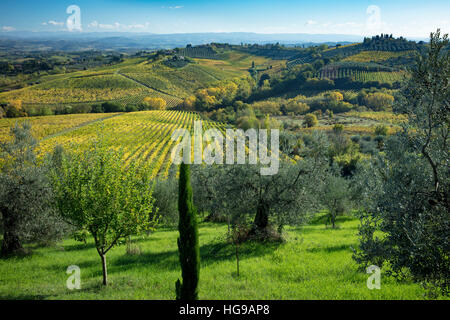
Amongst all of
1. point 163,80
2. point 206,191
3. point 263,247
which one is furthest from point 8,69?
point 263,247

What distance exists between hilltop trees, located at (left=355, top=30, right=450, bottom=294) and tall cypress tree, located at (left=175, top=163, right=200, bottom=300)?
19.0 feet

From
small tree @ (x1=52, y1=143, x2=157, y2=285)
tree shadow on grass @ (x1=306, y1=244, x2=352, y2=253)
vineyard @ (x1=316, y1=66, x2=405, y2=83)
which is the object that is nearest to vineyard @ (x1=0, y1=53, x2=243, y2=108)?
vineyard @ (x1=316, y1=66, x2=405, y2=83)

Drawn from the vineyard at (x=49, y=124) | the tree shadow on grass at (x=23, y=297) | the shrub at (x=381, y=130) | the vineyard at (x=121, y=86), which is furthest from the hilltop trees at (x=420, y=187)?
the vineyard at (x=121, y=86)

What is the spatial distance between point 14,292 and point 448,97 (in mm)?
18194

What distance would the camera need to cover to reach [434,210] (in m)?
8.13

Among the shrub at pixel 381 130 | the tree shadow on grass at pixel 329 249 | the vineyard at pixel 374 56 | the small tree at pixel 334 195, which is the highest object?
the vineyard at pixel 374 56

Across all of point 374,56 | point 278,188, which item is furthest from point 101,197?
point 374,56

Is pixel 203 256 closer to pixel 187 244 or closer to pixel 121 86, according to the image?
pixel 187 244

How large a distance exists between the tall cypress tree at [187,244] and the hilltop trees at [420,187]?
228 inches

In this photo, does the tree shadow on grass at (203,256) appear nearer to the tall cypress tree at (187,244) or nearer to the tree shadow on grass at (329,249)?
the tree shadow on grass at (329,249)

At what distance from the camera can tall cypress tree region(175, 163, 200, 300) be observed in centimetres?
1002

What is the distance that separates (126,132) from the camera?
83750mm

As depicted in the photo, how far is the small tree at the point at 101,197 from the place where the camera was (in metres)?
11.9

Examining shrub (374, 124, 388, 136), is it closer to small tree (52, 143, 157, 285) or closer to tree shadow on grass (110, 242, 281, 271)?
tree shadow on grass (110, 242, 281, 271)
